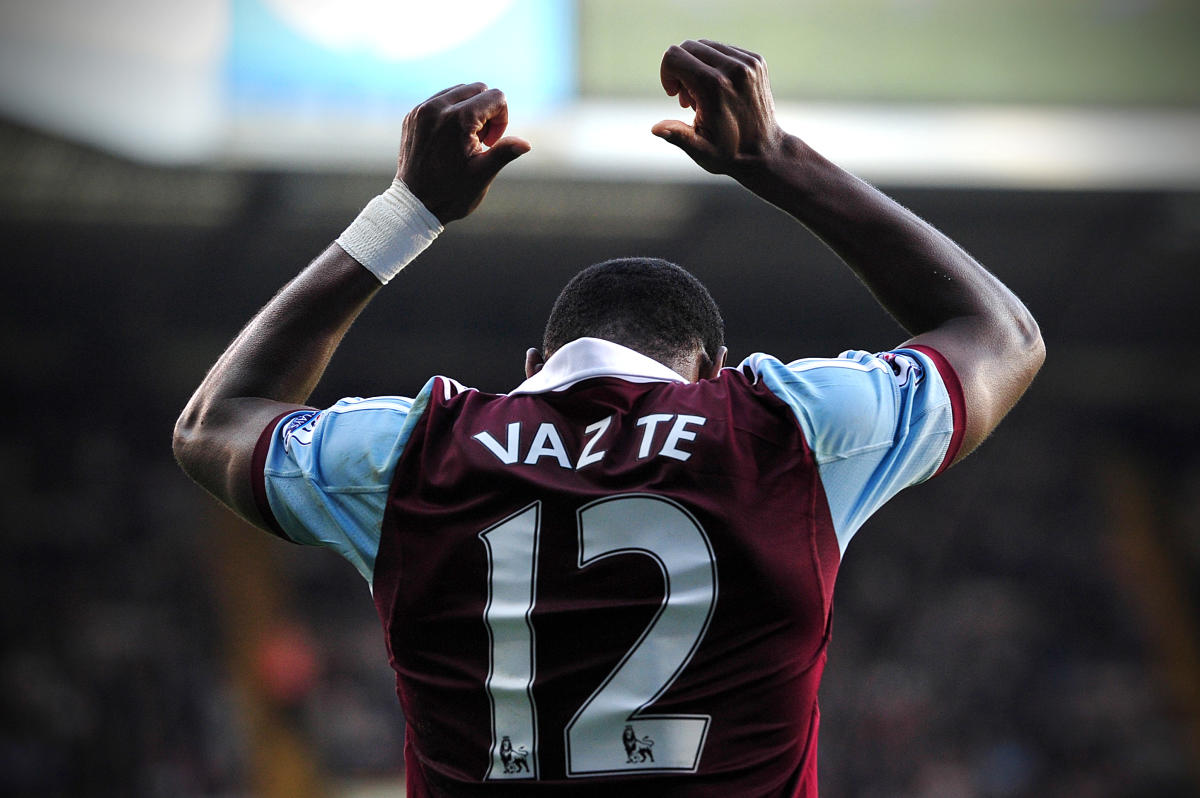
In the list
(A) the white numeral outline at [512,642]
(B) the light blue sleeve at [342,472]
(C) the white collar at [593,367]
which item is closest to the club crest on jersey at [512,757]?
(A) the white numeral outline at [512,642]

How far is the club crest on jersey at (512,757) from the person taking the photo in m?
1.85

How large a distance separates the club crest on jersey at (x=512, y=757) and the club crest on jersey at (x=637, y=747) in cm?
15

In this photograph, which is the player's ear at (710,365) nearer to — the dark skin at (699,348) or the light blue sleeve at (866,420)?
the dark skin at (699,348)

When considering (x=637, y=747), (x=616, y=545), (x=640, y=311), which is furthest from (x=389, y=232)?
(x=637, y=747)

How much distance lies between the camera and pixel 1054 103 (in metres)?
11.0

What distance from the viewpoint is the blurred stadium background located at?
1023cm

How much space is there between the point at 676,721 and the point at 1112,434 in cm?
1726

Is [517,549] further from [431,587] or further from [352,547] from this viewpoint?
[352,547]

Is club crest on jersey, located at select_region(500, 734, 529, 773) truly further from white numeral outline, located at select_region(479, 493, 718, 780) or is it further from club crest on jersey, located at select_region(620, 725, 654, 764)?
club crest on jersey, located at select_region(620, 725, 654, 764)

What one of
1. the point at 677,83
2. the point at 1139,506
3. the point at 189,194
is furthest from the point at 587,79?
the point at 1139,506

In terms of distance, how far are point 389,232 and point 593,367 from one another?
1.63 ft

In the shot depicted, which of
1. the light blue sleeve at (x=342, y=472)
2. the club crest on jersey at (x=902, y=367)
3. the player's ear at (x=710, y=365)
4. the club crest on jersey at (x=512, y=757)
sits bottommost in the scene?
the club crest on jersey at (x=512, y=757)

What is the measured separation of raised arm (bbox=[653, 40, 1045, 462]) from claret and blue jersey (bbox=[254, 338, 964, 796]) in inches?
4.5

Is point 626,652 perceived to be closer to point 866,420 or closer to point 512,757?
point 512,757
